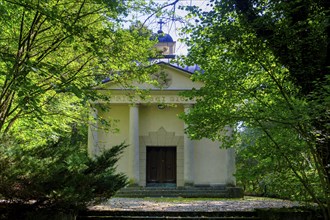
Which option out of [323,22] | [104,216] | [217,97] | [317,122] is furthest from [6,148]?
[323,22]

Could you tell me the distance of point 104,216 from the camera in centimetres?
857

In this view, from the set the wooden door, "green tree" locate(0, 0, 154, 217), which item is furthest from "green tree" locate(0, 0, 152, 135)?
the wooden door

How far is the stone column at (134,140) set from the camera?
62.0ft

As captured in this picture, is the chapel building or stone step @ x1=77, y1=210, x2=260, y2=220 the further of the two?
the chapel building

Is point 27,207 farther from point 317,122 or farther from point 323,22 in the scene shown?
point 323,22

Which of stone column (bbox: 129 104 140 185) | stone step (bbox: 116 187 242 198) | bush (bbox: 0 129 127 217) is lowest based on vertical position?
stone step (bbox: 116 187 242 198)

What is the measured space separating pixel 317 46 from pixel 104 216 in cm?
603

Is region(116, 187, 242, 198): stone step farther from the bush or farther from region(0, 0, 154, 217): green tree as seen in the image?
the bush

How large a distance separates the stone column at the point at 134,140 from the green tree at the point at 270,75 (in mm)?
11440

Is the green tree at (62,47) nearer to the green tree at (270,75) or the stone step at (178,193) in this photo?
the green tree at (270,75)

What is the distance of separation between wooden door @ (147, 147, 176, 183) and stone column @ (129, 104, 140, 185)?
4.10 ft

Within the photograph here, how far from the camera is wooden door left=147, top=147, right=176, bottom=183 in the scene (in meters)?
20.0

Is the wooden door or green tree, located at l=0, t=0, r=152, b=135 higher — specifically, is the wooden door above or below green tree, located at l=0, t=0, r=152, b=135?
below

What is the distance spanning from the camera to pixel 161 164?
20.2m
